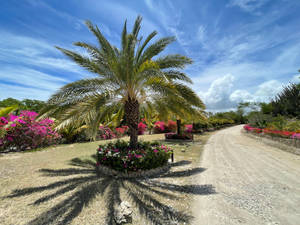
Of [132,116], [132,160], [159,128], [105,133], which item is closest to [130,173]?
[132,160]

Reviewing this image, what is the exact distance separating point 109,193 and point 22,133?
969 cm

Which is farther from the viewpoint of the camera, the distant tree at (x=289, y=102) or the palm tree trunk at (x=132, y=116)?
the distant tree at (x=289, y=102)

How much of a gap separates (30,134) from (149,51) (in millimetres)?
10326

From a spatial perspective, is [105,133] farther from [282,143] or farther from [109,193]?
[282,143]

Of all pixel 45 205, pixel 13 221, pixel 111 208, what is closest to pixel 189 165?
pixel 111 208

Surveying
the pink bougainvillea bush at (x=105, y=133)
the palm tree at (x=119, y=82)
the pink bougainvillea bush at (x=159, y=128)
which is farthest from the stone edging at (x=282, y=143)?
the pink bougainvillea bush at (x=105, y=133)

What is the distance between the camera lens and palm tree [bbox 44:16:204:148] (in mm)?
5027

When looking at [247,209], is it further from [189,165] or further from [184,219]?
[189,165]

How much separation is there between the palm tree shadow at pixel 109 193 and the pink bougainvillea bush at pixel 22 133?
6047 millimetres

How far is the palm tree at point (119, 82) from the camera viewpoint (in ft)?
16.5

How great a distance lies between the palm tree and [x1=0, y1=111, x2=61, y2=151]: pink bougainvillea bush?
6695 mm

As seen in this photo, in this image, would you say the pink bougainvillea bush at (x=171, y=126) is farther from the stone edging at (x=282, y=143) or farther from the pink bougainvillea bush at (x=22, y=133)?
the pink bougainvillea bush at (x=22, y=133)

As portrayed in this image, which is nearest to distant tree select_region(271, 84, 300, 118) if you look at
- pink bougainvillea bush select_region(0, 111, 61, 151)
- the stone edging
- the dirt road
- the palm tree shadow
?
the stone edging

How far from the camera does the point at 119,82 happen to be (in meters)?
5.99
